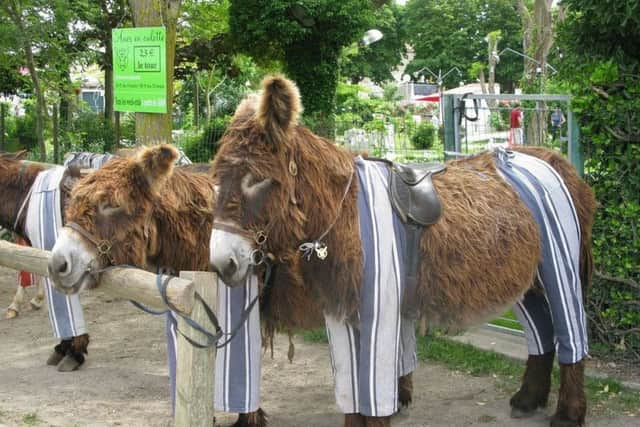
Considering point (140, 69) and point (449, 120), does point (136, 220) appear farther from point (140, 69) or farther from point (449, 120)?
point (449, 120)

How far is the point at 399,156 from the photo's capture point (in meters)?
10.2

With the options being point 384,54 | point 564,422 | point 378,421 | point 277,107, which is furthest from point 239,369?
point 384,54

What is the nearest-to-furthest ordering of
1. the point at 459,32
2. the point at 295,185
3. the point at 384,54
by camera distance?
1. the point at 295,185
2. the point at 459,32
3. the point at 384,54

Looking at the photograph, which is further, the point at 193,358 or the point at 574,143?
the point at 574,143

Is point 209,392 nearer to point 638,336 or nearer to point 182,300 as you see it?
point 182,300

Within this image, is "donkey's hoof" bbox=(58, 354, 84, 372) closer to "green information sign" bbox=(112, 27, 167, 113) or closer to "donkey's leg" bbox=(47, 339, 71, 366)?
"donkey's leg" bbox=(47, 339, 71, 366)

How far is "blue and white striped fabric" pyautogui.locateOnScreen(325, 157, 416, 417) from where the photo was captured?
355cm

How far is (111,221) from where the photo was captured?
156 inches

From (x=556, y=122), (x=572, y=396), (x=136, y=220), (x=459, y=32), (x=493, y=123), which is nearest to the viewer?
(x=136, y=220)

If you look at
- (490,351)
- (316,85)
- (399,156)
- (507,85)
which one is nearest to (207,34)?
(316,85)

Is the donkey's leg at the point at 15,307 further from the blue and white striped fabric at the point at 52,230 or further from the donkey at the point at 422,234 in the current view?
the donkey at the point at 422,234

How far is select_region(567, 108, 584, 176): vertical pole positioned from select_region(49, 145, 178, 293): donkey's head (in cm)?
332

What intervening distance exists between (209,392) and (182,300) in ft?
1.35

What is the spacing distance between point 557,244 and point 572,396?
0.94 metres
